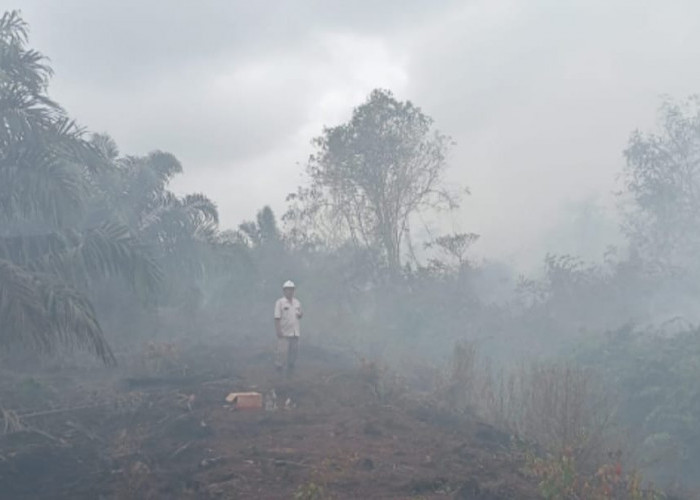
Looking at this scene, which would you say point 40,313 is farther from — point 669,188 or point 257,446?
point 669,188

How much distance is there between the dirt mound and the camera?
7.05m

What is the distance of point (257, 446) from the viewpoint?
878cm

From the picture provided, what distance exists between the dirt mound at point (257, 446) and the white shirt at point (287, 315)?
2.79ft

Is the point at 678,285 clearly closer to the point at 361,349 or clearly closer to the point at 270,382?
the point at 361,349

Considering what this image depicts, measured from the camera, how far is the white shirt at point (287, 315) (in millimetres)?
13906

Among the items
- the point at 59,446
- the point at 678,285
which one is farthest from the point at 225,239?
the point at 59,446

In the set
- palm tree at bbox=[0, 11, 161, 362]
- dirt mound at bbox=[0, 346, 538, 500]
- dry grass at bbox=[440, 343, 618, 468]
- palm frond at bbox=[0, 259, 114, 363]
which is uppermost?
palm tree at bbox=[0, 11, 161, 362]

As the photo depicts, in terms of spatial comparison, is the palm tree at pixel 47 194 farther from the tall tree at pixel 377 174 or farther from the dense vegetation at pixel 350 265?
the tall tree at pixel 377 174

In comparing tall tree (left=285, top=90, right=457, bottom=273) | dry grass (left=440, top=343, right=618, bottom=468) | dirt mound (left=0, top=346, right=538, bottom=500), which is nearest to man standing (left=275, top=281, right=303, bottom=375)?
dirt mound (left=0, top=346, right=538, bottom=500)

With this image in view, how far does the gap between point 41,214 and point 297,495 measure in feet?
27.6

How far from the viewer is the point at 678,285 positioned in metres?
24.1

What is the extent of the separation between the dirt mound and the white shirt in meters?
0.85

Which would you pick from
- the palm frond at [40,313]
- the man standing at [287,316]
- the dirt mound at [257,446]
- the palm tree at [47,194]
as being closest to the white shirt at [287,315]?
the man standing at [287,316]

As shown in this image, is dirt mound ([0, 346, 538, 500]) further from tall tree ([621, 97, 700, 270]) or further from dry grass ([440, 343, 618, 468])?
tall tree ([621, 97, 700, 270])
